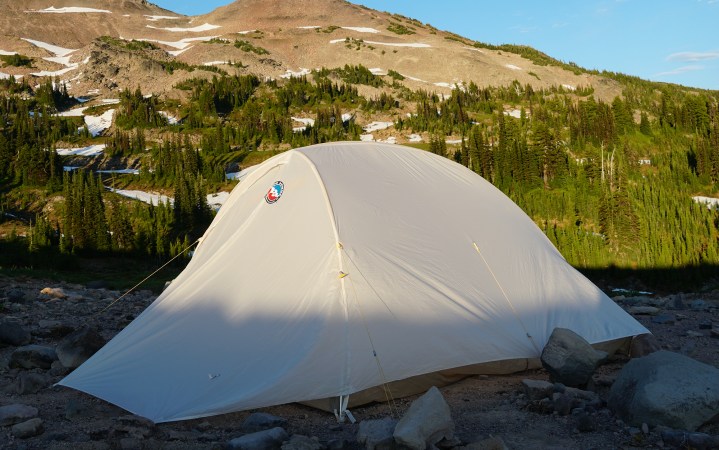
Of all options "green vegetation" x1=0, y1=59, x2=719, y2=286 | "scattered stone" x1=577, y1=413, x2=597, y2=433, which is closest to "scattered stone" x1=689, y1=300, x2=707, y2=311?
"scattered stone" x1=577, y1=413, x2=597, y2=433

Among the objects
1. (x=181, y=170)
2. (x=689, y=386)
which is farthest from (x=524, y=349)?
(x=181, y=170)

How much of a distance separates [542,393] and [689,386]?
67.5 inches

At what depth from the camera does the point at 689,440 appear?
5.70m

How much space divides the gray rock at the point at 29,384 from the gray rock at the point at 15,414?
1.27 m

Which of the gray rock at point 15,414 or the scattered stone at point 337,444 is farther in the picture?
the gray rock at point 15,414

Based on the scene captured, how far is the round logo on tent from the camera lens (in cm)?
935

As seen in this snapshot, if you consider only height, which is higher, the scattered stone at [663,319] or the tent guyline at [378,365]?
the tent guyline at [378,365]

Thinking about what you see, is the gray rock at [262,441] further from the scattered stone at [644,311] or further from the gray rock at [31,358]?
the scattered stone at [644,311]

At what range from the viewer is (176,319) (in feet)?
27.8

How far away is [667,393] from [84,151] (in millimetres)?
99911

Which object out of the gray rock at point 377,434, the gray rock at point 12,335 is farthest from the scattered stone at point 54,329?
the gray rock at point 377,434

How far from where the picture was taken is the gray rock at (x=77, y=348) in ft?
31.3

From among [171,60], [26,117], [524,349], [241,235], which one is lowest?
[524,349]

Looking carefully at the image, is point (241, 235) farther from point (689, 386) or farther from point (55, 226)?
point (55, 226)
